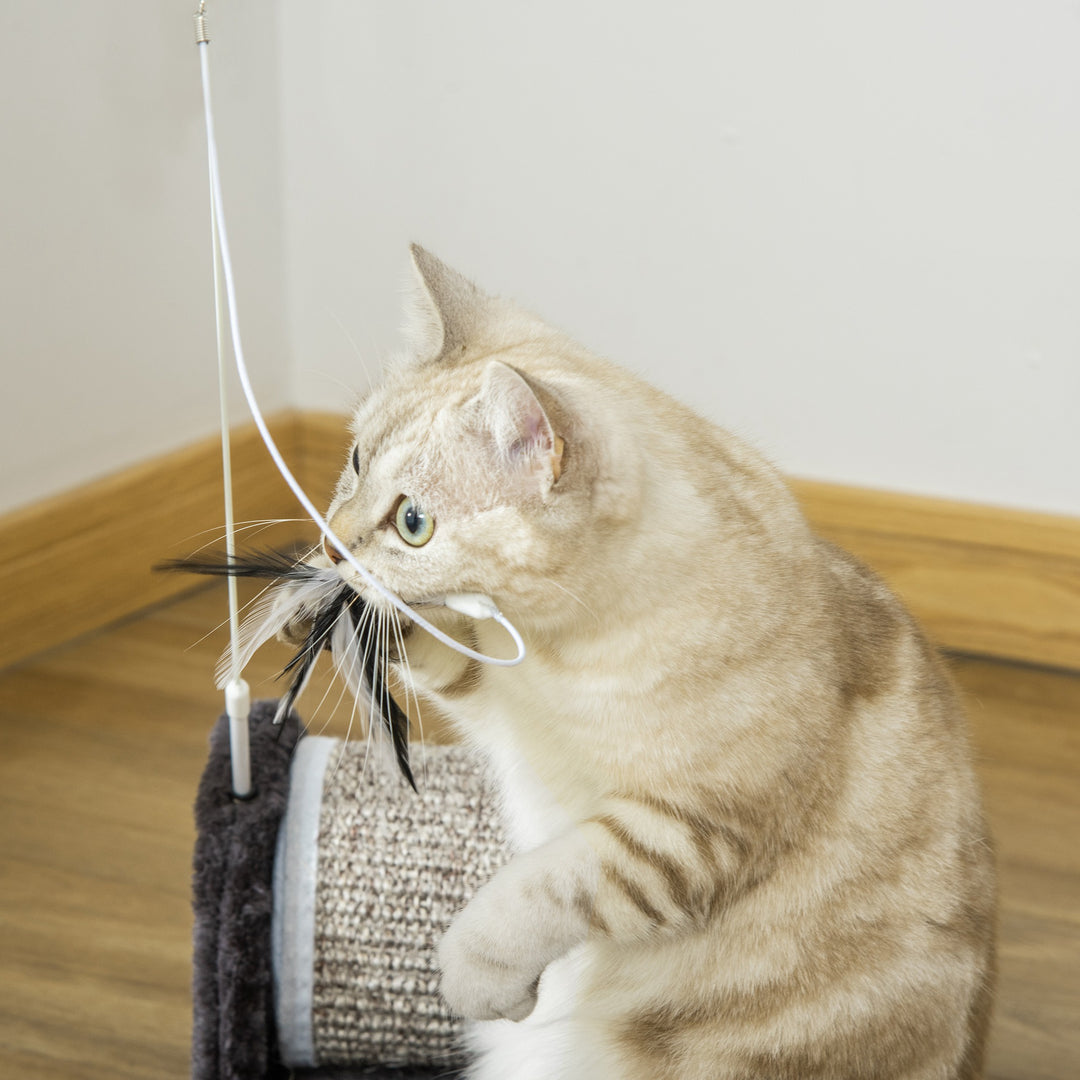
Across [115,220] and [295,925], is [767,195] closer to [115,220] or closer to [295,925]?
[115,220]

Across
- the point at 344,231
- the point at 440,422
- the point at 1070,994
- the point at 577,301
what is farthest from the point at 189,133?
the point at 1070,994

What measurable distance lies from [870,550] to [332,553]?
1.29 m

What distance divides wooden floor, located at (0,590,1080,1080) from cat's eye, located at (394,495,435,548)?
611mm

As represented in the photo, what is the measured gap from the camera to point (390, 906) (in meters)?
1.05

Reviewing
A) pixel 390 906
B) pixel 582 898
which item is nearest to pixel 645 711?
pixel 582 898

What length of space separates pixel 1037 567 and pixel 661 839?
1.26 meters

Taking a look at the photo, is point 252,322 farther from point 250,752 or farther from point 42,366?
point 250,752

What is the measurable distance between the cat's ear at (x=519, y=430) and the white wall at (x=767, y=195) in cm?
108

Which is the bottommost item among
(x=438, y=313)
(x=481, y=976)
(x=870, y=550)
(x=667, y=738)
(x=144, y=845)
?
(x=144, y=845)

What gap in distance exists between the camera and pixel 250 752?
1.09 m

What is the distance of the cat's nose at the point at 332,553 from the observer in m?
0.80

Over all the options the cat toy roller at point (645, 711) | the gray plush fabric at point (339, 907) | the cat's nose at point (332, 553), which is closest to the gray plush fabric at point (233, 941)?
the gray plush fabric at point (339, 907)

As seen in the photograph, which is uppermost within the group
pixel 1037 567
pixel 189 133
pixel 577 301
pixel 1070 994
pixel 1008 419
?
pixel 189 133

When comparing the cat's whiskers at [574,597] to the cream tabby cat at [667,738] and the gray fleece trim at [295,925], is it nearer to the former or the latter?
the cream tabby cat at [667,738]
